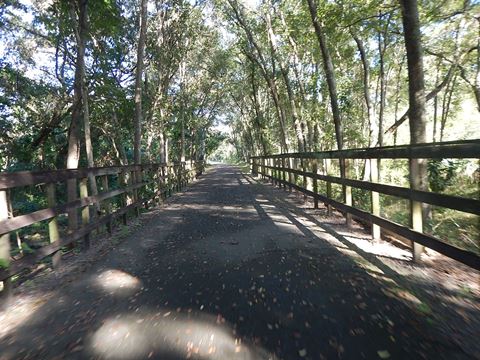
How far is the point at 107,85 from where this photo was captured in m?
11.9

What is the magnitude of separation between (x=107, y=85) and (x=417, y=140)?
1017 centimetres

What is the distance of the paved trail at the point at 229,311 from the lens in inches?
104

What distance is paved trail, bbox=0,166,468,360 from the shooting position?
8.70 feet

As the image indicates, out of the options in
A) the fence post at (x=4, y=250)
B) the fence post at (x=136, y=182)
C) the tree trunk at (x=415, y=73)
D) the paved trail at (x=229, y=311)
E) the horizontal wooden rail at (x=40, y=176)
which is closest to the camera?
the paved trail at (x=229, y=311)

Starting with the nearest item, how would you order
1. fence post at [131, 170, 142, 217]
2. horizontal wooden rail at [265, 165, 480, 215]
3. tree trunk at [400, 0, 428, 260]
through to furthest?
1. horizontal wooden rail at [265, 165, 480, 215]
2. tree trunk at [400, 0, 428, 260]
3. fence post at [131, 170, 142, 217]

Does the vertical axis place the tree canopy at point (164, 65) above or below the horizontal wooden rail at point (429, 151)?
above

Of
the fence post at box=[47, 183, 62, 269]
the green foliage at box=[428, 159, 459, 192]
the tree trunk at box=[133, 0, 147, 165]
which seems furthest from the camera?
the green foliage at box=[428, 159, 459, 192]

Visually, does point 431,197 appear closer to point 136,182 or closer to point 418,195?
point 418,195

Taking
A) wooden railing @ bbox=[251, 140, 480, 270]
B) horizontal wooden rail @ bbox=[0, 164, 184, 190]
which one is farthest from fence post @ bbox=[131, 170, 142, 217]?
wooden railing @ bbox=[251, 140, 480, 270]

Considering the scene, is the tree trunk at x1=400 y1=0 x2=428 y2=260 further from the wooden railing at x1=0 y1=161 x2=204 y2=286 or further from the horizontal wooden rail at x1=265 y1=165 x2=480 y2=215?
the wooden railing at x1=0 y1=161 x2=204 y2=286

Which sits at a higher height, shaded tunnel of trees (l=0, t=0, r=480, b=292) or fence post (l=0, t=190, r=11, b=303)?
shaded tunnel of trees (l=0, t=0, r=480, b=292)

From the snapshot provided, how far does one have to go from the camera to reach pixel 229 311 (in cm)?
326

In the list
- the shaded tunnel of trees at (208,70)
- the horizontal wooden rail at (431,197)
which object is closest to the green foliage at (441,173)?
the shaded tunnel of trees at (208,70)

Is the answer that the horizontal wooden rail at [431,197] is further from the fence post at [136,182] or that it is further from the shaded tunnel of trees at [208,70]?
the fence post at [136,182]
